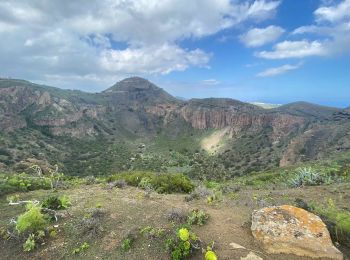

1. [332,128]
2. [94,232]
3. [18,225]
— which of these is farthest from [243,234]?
[332,128]

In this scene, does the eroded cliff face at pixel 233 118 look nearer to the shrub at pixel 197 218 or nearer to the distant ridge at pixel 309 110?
the distant ridge at pixel 309 110

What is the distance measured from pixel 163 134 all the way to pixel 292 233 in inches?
6058

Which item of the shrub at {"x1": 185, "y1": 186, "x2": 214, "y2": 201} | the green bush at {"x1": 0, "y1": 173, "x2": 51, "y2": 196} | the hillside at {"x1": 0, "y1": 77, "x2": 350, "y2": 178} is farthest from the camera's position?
the hillside at {"x1": 0, "y1": 77, "x2": 350, "y2": 178}

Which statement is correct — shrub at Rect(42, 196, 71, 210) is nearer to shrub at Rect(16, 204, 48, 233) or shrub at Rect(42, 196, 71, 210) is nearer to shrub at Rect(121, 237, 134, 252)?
shrub at Rect(16, 204, 48, 233)

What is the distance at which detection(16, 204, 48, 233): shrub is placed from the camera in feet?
31.4

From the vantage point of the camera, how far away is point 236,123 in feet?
464

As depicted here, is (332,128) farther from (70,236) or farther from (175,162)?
(70,236)

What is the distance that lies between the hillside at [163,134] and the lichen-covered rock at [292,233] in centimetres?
5817

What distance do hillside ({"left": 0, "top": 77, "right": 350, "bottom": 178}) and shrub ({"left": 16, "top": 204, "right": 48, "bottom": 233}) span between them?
2435 inches

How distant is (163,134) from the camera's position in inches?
6393

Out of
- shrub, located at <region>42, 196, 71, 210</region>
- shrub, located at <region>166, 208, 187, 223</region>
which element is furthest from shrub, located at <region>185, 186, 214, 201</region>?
shrub, located at <region>42, 196, 71, 210</region>

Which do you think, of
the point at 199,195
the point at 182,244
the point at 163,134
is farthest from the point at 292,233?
the point at 163,134

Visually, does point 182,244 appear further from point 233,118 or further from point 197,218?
point 233,118

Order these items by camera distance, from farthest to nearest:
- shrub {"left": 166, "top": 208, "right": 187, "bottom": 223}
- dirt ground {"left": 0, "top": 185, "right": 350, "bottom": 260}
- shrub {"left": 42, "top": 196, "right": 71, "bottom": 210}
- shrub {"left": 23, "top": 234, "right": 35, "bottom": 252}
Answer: shrub {"left": 42, "top": 196, "right": 71, "bottom": 210}
shrub {"left": 166, "top": 208, "right": 187, "bottom": 223}
shrub {"left": 23, "top": 234, "right": 35, "bottom": 252}
dirt ground {"left": 0, "top": 185, "right": 350, "bottom": 260}
